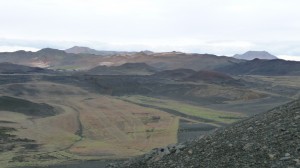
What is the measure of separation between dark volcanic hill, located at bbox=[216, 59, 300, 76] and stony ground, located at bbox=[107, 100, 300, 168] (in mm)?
148443

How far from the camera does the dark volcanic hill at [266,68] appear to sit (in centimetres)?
16429

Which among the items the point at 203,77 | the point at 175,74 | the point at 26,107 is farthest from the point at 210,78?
the point at 26,107

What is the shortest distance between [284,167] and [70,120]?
5274 cm

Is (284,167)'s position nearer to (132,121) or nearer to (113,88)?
(132,121)

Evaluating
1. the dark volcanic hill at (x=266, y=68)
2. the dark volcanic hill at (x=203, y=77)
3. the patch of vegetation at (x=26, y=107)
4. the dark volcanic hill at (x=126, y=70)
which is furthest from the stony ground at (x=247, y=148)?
the dark volcanic hill at (x=266, y=68)

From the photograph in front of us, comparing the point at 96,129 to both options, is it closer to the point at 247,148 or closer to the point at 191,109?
the point at 191,109

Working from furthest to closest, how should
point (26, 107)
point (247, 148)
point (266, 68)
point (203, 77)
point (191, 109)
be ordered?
point (266, 68), point (203, 77), point (191, 109), point (26, 107), point (247, 148)

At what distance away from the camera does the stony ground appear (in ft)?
39.3

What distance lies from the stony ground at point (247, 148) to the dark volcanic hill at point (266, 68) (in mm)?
148443

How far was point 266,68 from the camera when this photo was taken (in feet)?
573

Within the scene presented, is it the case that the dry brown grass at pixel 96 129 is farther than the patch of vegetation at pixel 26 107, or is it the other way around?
the patch of vegetation at pixel 26 107

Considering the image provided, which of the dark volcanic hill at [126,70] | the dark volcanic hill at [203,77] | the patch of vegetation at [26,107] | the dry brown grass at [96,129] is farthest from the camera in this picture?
the dark volcanic hill at [126,70]

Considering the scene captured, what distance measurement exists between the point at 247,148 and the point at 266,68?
167 meters

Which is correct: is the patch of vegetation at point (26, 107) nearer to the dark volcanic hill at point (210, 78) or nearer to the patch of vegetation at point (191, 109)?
the patch of vegetation at point (191, 109)
